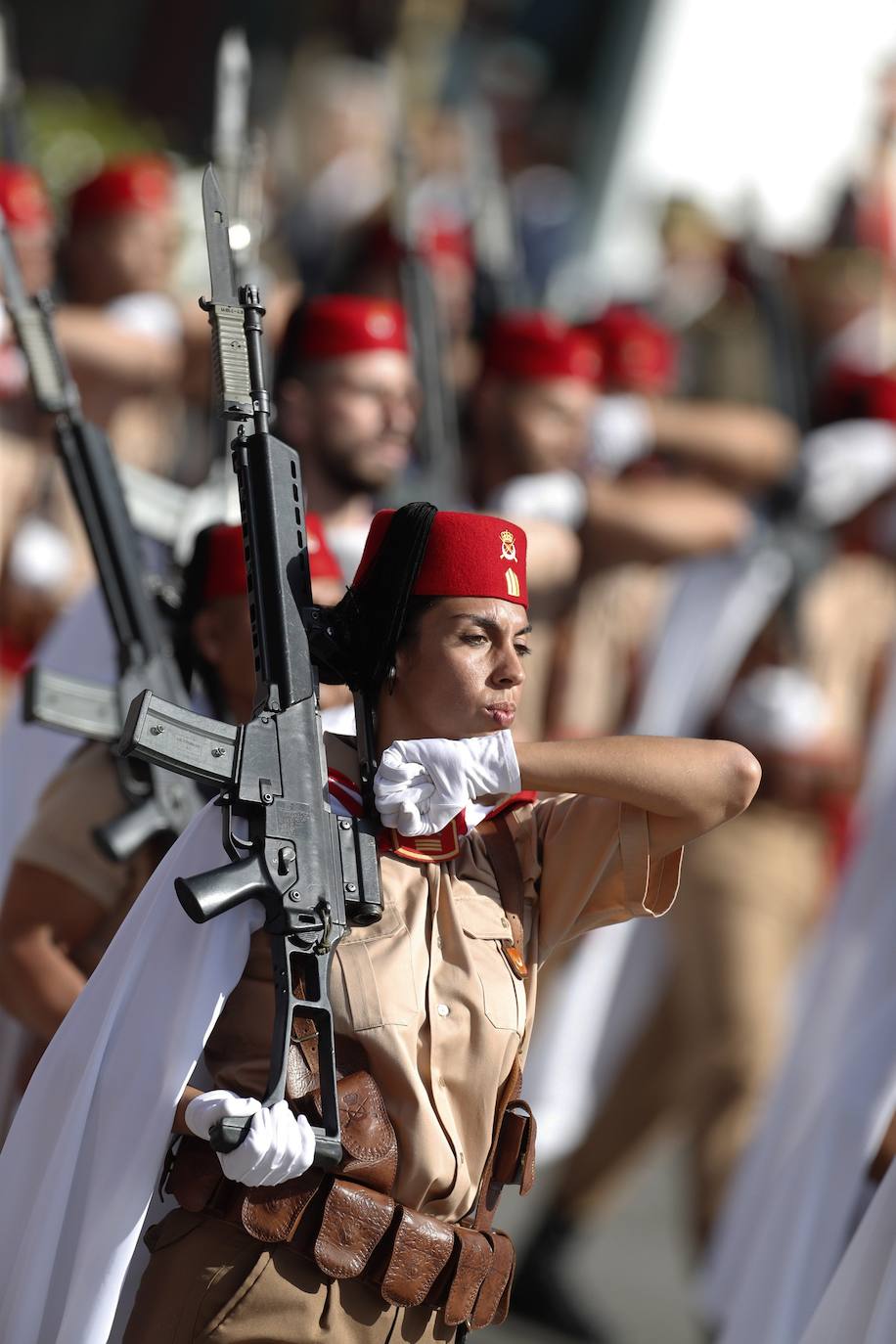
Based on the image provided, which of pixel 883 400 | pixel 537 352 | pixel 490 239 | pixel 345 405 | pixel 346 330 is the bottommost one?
pixel 345 405

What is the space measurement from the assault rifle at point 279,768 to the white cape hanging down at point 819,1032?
162 cm

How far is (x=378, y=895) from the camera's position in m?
2.41

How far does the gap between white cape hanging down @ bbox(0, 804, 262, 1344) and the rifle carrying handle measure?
16cm

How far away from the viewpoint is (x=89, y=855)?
295cm

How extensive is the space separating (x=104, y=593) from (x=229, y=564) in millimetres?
325

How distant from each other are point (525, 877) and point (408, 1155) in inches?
16.6

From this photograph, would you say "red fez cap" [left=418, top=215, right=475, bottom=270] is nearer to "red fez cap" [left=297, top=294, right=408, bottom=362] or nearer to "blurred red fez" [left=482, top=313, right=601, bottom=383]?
"blurred red fez" [left=482, top=313, right=601, bottom=383]

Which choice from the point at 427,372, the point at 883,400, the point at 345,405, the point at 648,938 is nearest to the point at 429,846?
the point at 345,405

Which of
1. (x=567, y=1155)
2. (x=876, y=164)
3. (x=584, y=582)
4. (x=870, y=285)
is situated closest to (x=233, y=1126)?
(x=584, y=582)

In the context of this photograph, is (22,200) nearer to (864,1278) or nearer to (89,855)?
(89,855)

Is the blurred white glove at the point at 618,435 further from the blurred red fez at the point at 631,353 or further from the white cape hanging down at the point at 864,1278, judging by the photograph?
the white cape hanging down at the point at 864,1278

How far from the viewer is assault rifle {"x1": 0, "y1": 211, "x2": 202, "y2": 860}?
3.14 metres

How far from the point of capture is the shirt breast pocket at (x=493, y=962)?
8.07 ft

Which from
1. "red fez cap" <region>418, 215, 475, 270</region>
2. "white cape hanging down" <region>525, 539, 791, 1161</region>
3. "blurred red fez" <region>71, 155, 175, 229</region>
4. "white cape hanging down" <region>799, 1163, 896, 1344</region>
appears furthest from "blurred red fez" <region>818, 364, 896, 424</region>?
"white cape hanging down" <region>799, 1163, 896, 1344</region>
